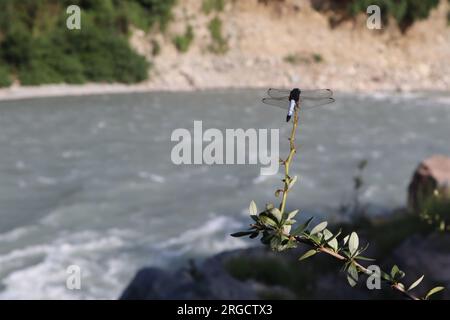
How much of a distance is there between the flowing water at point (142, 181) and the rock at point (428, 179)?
4.15 feet

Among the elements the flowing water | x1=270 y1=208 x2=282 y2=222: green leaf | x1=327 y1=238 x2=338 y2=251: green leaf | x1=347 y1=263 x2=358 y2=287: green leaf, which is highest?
x1=270 y1=208 x2=282 y2=222: green leaf

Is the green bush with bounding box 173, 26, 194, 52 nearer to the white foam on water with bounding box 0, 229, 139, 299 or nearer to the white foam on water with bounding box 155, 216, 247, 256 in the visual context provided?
the white foam on water with bounding box 155, 216, 247, 256

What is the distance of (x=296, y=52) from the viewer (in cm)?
3231

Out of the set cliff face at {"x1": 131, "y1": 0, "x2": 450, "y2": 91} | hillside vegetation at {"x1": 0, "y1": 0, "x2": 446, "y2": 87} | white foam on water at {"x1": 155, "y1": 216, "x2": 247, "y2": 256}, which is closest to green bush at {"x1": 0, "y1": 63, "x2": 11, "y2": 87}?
hillside vegetation at {"x1": 0, "y1": 0, "x2": 446, "y2": 87}

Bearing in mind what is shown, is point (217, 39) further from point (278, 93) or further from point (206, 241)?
point (278, 93)

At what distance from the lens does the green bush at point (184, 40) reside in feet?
99.4

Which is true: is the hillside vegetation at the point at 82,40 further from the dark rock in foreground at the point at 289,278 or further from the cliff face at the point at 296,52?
the dark rock in foreground at the point at 289,278

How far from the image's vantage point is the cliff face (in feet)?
97.8

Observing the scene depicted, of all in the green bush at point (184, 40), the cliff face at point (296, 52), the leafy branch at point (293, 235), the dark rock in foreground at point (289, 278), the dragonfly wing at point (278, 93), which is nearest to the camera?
the leafy branch at point (293, 235)

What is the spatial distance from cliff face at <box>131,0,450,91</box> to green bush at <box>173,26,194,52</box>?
22 centimetres

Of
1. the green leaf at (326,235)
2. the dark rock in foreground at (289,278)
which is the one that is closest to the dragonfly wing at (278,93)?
the green leaf at (326,235)

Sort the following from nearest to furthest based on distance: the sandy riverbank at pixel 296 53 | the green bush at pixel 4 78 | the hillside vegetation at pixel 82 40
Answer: the green bush at pixel 4 78, the hillside vegetation at pixel 82 40, the sandy riverbank at pixel 296 53

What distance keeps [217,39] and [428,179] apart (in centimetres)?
2404

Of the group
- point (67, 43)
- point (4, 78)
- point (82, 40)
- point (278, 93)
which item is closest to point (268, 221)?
point (278, 93)
